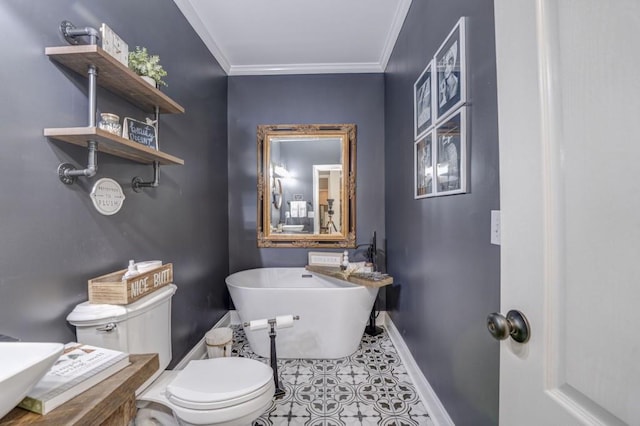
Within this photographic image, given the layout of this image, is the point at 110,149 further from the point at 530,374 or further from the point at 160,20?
the point at 530,374

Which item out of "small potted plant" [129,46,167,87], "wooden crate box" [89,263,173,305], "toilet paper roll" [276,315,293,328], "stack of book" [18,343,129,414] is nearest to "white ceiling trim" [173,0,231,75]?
"small potted plant" [129,46,167,87]

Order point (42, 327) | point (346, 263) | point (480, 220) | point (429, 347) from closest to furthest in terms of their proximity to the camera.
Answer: point (42, 327) < point (480, 220) < point (429, 347) < point (346, 263)

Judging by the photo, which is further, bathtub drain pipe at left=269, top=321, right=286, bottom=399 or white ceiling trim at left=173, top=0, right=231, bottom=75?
white ceiling trim at left=173, top=0, right=231, bottom=75

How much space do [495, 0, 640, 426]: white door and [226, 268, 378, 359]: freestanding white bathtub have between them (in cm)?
155

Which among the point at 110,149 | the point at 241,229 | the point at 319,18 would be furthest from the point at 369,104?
the point at 110,149

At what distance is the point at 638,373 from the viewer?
396 millimetres

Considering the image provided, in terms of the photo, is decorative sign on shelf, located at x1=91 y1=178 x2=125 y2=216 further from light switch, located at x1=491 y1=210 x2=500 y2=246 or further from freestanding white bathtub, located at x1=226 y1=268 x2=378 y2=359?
A: light switch, located at x1=491 y1=210 x2=500 y2=246

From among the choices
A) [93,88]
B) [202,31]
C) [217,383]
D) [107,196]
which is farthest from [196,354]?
[202,31]

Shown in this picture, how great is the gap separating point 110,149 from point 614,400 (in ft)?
5.59

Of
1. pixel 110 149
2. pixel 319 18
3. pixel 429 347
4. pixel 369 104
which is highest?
pixel 319 18

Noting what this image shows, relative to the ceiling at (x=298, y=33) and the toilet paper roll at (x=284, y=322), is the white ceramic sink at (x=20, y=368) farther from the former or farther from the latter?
the ceiling at (x=298, y=33)

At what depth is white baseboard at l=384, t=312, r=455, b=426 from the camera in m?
1.51

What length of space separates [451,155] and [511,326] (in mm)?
907

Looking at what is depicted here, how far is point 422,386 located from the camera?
1775 millimetres
